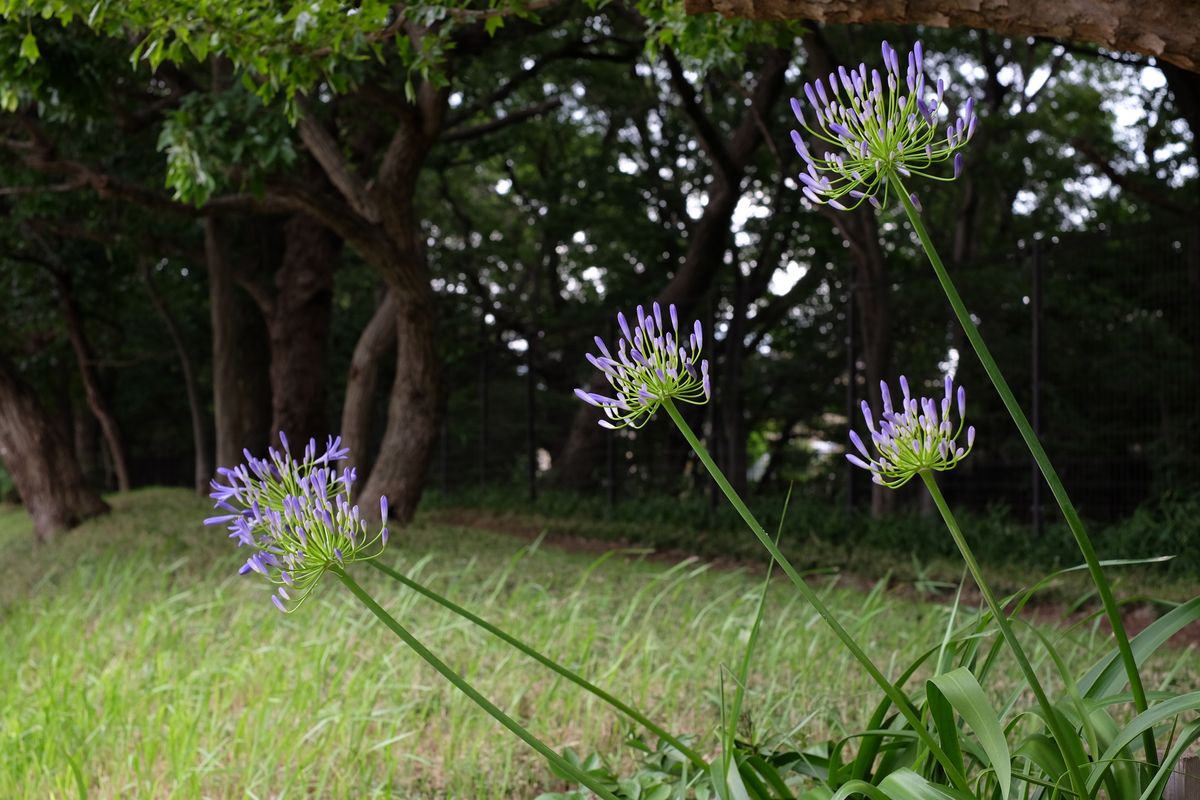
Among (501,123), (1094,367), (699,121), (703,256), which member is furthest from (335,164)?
(703,256)

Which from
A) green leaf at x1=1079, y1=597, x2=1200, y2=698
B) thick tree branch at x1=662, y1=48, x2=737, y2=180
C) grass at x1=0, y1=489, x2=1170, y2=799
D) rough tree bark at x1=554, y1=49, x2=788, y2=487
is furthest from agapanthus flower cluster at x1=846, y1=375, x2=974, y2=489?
rough tree bark at x1=554, y1=49, x2=788, y2=487

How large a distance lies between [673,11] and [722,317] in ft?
30.7

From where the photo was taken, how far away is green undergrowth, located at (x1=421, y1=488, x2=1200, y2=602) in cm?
794

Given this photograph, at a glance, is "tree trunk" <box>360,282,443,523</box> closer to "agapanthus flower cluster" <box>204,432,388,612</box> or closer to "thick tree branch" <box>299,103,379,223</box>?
"thick tree branch" <box>299,103,379,223</box>

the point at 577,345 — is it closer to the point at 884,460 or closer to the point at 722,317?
the point at 722,317

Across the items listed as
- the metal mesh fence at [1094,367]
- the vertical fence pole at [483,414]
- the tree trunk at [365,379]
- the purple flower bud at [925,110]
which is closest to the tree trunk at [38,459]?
the tree trunk at [365,379]

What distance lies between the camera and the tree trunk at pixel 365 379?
430 inches

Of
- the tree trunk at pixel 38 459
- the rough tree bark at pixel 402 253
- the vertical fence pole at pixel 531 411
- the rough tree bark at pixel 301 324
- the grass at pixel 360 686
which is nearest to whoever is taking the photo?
the grass at pixel 360 686

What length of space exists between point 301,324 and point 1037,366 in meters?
8.07

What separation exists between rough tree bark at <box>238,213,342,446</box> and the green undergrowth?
111 inches

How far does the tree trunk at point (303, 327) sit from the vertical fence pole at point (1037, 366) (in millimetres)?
7674

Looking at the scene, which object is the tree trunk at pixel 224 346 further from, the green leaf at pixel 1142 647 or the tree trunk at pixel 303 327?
the green leaf at pixel 1142 647

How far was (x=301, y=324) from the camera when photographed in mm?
13289

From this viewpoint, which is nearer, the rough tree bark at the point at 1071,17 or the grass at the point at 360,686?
the rough tree bark at the point at 1071,17
